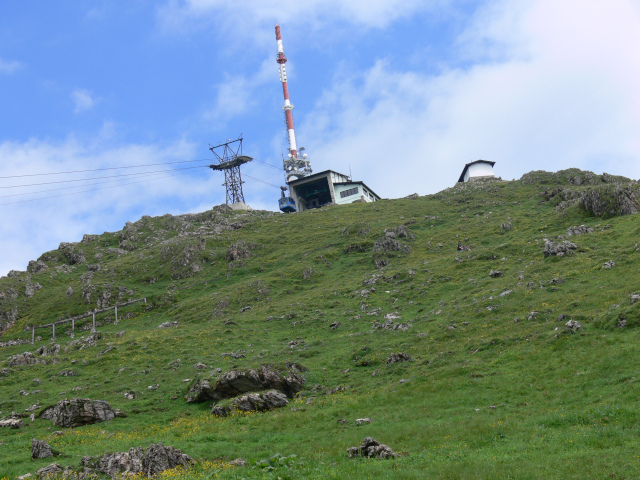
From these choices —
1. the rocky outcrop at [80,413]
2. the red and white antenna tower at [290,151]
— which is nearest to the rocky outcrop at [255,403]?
the rocky outcrop at [80,413]

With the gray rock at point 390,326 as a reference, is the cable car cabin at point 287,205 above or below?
above

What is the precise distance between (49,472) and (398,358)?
1071 inches

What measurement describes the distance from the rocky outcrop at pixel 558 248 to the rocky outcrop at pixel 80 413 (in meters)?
50.2

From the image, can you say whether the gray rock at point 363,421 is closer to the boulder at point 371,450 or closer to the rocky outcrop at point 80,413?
the boulder at point 371,450

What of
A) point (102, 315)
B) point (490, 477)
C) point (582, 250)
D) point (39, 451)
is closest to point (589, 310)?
point (582, 250)

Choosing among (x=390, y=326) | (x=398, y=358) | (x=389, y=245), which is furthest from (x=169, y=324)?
(x=398, y=358)

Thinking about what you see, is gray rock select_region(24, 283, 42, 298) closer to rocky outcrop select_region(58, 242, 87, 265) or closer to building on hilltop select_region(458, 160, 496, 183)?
rocky outcrop select_region(58, 242, 87, 265)

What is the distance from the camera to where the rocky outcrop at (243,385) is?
40656mm

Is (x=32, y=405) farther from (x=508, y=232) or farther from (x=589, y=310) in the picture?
(x=508, y=232)

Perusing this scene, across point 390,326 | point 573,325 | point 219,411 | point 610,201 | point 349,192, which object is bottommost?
point 219,411

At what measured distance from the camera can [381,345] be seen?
158ft

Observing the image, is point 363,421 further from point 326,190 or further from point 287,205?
point 326,190

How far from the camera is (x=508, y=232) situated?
83875mm

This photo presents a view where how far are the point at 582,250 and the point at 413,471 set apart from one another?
47.8 m
